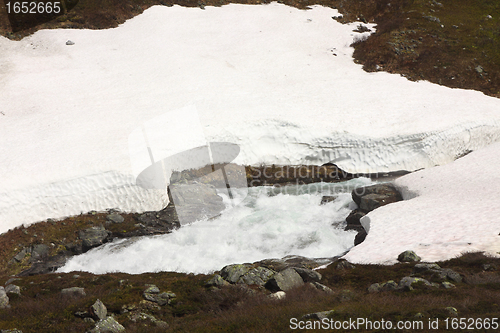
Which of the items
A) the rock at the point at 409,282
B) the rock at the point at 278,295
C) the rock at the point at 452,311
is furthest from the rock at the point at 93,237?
the rock at the point at 452,311

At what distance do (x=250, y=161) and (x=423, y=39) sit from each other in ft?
82.9

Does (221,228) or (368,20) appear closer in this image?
(221,228)

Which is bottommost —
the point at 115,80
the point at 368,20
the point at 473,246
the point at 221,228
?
the point at 221,228

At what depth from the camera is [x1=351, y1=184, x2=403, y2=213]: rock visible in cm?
2256

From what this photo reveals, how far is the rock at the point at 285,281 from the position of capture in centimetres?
1332

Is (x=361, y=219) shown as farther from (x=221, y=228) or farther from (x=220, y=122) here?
(x=220, y=122)

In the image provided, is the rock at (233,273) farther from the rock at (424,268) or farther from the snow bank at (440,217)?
the rock at (424,268)

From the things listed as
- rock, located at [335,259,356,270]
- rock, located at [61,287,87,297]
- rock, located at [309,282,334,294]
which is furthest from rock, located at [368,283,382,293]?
rock, located at [61,287,87,297]

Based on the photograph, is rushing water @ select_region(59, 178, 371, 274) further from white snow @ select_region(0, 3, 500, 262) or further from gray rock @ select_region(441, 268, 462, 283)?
gray rock @ select_region(441, 268, 462, 283)

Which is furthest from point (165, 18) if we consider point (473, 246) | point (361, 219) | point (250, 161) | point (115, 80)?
point (473, 246)

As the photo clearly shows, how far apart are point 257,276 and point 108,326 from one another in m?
5.64

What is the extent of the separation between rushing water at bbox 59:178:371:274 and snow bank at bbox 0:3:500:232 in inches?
145

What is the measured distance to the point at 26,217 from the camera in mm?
20812

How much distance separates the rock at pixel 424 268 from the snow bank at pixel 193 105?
14015 millimetres
